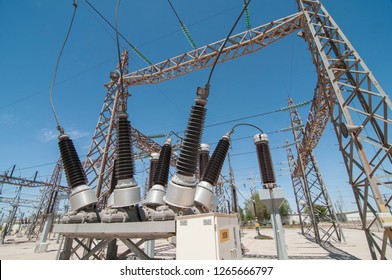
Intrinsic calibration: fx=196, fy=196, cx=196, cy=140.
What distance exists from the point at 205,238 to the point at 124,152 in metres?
2.57

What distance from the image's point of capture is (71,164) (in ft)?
15.3

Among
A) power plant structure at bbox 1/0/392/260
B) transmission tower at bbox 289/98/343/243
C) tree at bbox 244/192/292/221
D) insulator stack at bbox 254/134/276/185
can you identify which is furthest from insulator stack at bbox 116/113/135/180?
tree at bbox 244/192/292/221

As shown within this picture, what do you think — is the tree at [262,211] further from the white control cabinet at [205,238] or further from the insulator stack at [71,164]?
the insulator stack at [71,164]

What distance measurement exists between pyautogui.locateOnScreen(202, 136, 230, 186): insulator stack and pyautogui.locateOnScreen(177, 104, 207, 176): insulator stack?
479mm

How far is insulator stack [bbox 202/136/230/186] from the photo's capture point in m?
4.43

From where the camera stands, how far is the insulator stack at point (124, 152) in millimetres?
4359

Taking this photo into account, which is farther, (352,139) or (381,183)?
(352,139)

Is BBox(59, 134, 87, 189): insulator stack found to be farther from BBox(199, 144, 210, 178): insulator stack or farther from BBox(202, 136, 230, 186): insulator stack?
BBox(199, 144, 210, 178): insulator stack

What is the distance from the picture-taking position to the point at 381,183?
5.59 metres

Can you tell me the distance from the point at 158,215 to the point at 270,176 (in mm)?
4823

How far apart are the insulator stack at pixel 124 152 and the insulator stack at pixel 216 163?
5.59 ft

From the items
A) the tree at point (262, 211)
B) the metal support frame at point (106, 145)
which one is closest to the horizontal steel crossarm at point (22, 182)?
the metal support frame at point (106, 145)
